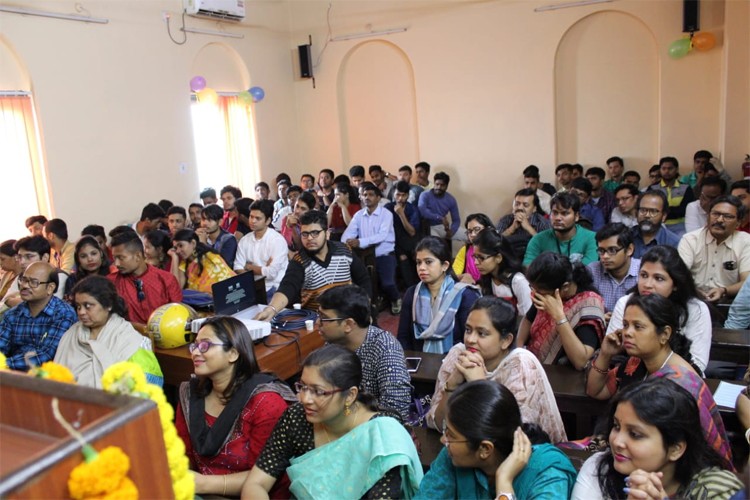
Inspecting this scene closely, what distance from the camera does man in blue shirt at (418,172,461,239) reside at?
7.21m

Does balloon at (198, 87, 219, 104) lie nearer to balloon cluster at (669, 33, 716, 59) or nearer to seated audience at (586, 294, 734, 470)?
balloon cluster at (669, 33, 716, 59)

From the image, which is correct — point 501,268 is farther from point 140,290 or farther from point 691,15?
point 691,15

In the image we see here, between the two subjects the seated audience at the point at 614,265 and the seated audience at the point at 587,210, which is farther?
the seated audience at the point at 587,210

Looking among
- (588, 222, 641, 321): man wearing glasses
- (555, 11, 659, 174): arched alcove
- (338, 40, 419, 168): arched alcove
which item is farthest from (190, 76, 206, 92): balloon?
(588, 222, 641, 321): man wearing glasses

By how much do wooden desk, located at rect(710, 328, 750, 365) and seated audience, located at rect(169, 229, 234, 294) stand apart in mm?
2908

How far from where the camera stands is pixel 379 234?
592 cm

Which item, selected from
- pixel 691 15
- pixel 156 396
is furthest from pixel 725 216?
pixel 691 15

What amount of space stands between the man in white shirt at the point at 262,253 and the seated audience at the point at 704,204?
3277 mm

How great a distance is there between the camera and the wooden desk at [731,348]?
282 centimetres

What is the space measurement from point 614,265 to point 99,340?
102 inches

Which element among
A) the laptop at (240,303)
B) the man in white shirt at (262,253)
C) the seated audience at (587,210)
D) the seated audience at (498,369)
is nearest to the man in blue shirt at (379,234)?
the man in white shirt at (262,253)

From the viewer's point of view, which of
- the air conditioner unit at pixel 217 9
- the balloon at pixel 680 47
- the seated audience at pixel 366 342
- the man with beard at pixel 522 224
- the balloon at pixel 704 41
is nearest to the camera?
the seated audience at pixel 366 342

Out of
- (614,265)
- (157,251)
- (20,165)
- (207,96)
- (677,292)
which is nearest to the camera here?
(677,292)

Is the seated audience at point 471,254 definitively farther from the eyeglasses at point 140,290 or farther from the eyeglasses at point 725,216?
the eyeglasses at point 140,290
